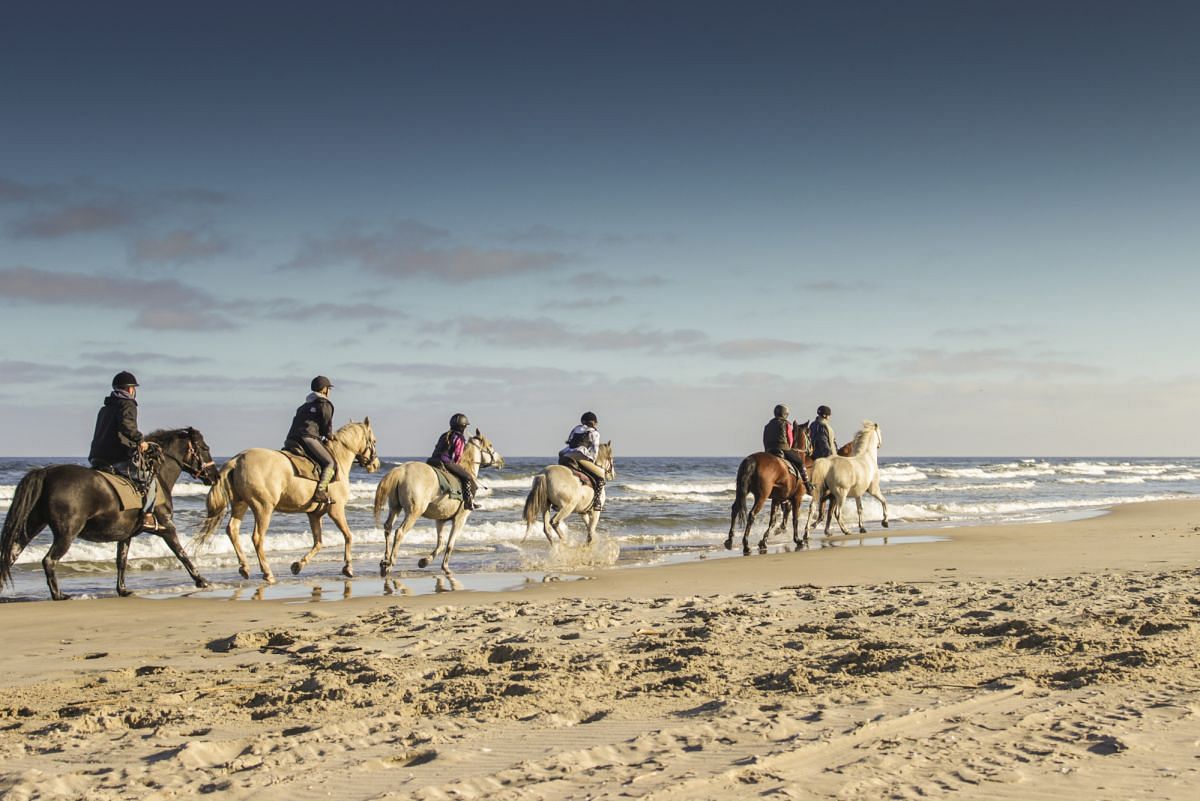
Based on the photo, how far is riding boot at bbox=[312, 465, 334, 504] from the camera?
505 inches

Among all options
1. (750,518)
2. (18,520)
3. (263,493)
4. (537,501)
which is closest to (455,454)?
(537,501)

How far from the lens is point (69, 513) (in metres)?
10.4

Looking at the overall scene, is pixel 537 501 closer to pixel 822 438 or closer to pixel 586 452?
pixel 586 452

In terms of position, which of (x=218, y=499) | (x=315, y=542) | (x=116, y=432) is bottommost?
(x=315, y=542)

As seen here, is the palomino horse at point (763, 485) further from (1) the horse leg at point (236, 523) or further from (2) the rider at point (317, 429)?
(1) the horse leg at point (236, 523)

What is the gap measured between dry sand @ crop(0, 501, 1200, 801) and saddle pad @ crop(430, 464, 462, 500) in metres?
3.82

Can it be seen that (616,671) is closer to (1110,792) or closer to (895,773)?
(895,773)

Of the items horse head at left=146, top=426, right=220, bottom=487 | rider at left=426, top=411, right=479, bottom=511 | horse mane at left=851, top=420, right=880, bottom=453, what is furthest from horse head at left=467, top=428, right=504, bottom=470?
horse mane at left=851, top=420, right=880, bottom=453

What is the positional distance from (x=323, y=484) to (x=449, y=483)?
1.76 meters

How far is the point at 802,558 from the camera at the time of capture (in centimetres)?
1462

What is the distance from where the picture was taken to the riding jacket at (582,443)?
16.1m

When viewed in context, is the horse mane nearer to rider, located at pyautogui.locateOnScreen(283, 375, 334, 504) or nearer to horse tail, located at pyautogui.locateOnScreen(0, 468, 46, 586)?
rider, located at pyautogui.locateOnScreen(283, 375, 334, 504)

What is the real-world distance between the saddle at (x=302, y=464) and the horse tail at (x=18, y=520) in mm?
3022

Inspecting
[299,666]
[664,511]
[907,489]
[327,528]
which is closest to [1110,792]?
[299,666]
